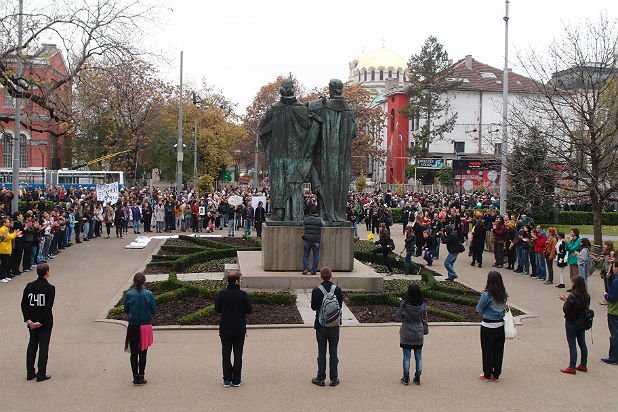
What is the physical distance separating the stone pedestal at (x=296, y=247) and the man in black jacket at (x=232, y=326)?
23.5ft

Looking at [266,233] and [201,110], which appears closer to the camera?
[266,233]

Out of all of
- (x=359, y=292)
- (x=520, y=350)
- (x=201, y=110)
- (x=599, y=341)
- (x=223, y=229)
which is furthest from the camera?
(x=201, y=110)

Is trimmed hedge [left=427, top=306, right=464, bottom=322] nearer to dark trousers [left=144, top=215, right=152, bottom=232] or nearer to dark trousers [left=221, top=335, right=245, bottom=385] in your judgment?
dark trousers [left=221, top=335, right=245, bottom=385]

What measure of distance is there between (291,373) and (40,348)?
3.40 metres

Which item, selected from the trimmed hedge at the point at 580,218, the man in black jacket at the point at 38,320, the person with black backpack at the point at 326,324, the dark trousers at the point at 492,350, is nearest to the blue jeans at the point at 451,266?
the dark trousers at the point at 492,350

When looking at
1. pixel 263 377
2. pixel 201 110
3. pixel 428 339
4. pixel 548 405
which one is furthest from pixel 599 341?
pixel 201 110

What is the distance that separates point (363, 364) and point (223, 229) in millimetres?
25750

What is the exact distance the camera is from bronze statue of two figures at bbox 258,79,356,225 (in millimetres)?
16484

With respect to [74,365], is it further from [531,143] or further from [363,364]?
[531,143]

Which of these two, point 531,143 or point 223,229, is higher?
point 531,143

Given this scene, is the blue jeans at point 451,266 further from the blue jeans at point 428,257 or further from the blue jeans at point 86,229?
the blue jeans at point 86,229

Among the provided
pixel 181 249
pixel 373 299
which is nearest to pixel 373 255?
pixel 373 299

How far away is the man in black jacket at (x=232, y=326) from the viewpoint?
8797 mm

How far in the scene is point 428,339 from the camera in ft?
39.0
